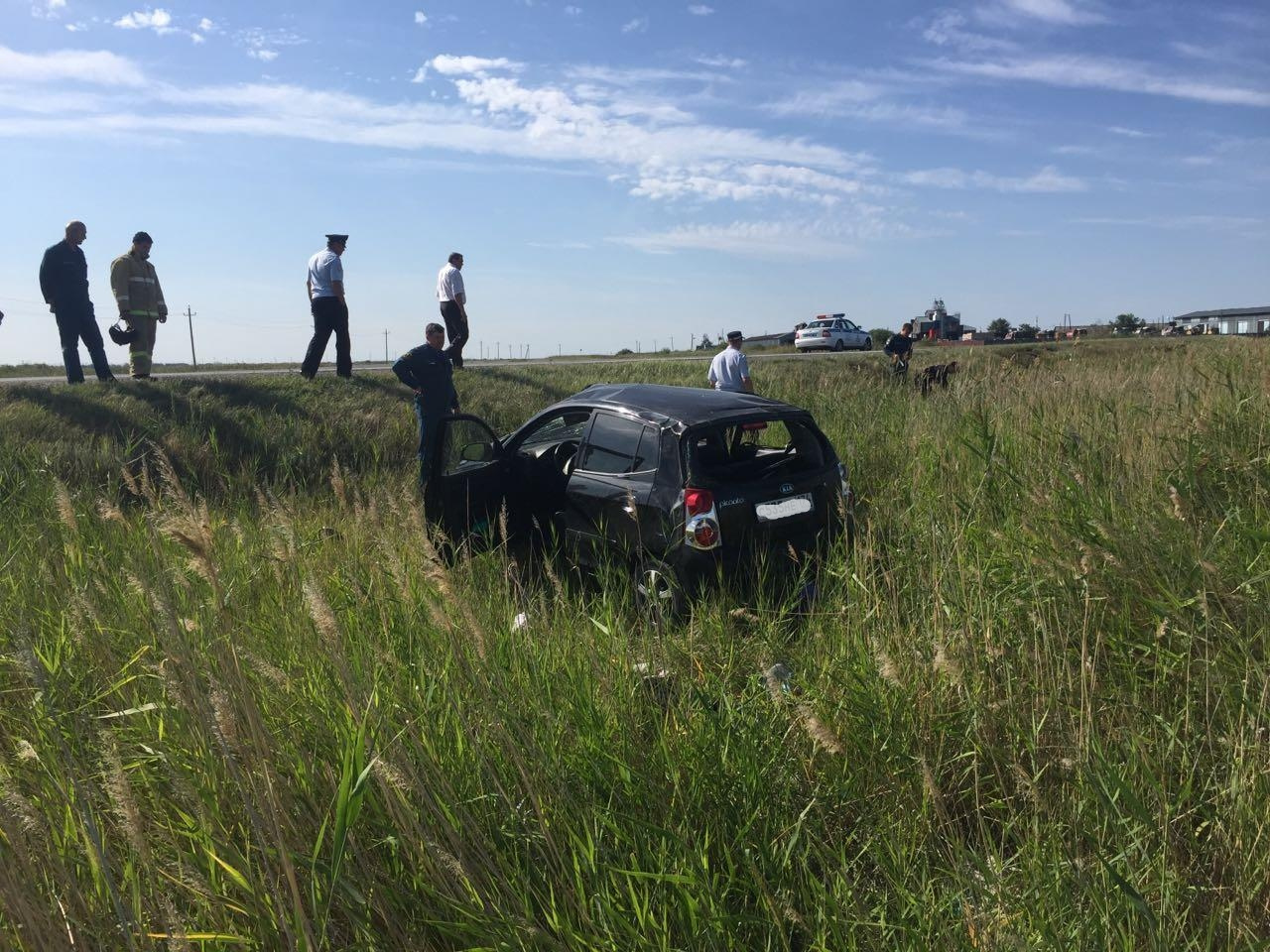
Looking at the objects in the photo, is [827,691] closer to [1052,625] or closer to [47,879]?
[1052,625]

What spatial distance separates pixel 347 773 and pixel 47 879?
3.78 ft

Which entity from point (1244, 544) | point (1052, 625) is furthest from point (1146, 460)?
point (1052, 625)

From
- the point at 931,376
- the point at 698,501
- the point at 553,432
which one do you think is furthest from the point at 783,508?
the point at 931,376

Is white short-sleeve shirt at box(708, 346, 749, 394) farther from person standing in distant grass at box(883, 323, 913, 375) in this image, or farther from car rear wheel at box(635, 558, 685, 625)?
car rear wheel at box(635, 558, 685, 625)

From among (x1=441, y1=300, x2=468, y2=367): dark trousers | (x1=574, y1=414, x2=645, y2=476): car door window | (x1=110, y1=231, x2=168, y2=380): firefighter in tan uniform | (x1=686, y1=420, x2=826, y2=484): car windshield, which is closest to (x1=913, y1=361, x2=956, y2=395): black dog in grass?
(x1=441, y1=300, x2=468, y2=367): dark trousers

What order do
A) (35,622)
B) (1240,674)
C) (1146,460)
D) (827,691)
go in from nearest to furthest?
1. (1240,674)
2. (827,691)
3. (35,622)
4. (1146,460)

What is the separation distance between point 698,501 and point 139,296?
437 inches

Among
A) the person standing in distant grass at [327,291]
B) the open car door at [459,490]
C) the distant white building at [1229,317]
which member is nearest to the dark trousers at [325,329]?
the person standing in distant grass at [327,291]

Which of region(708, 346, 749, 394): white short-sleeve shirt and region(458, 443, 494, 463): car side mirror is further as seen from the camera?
region(708, 346, 749, 394): white short-sleeve shirt

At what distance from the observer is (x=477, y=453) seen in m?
6.86

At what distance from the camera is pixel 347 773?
208 cm

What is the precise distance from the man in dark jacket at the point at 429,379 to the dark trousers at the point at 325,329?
3704mm

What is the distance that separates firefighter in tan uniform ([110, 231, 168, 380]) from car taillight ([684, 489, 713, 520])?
11003mm

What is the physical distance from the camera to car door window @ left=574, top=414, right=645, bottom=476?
257 inches
